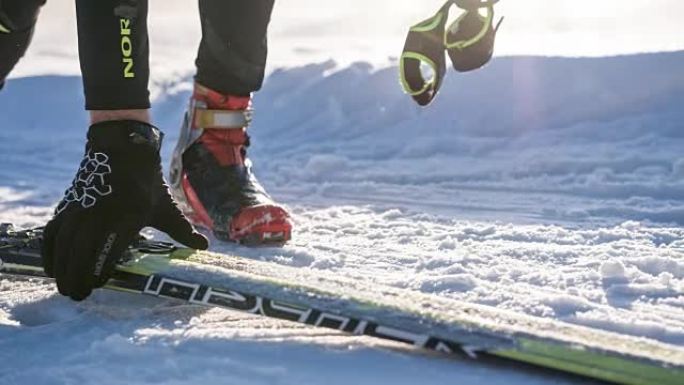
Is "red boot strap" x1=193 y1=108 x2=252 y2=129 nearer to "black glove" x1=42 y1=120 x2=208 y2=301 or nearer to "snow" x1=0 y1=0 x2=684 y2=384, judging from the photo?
"snow" x1=0 y1=0 x2=684 y2=384

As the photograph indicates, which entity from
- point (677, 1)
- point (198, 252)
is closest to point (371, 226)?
point (198, 252)

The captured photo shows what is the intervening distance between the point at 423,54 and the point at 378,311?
739 mm

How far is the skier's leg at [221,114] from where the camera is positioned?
212cm

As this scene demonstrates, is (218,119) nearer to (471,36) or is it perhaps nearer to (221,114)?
(221,114)

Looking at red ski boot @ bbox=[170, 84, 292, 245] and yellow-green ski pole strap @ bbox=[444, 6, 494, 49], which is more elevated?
yellow-green ski pole strap @ bbox=[444, 6, 494, 49]

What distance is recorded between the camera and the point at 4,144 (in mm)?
4609

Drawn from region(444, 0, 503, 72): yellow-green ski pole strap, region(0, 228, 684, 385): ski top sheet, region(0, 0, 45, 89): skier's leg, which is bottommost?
region(0, 228, 684, 385): ski top sheet

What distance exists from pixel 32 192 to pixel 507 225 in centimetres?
178

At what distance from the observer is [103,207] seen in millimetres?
1412

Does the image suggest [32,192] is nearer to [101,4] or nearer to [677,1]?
[101,4]

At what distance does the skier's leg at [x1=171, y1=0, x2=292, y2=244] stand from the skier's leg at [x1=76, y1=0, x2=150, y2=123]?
596 millimetres

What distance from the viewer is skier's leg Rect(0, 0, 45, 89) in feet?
5.76

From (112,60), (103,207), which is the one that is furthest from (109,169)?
(112,60)

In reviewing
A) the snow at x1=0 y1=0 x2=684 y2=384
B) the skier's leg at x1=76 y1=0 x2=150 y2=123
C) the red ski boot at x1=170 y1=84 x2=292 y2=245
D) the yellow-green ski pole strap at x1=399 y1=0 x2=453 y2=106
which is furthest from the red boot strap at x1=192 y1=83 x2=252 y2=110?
the skier's leg at x1=76 y1=0 x2=150 y2=123
